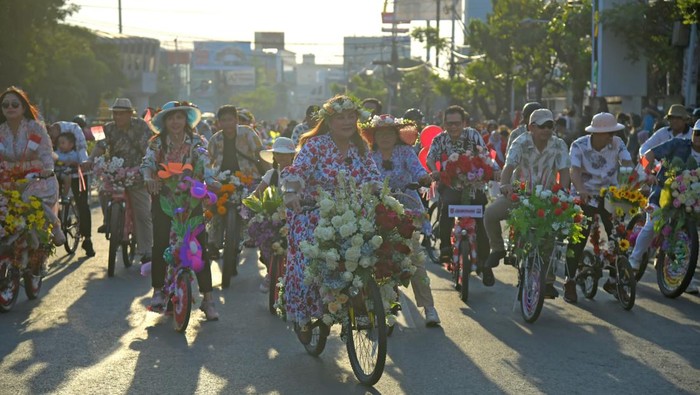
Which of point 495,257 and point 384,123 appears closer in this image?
point 384,123

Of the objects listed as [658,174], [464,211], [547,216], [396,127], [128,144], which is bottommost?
[464,211]

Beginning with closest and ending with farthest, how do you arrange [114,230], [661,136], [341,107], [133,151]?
[341,107], [661,136], [114,230], [133,151]

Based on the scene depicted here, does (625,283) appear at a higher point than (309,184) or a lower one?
lower

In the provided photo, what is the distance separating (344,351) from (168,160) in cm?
255

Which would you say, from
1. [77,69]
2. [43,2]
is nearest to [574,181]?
[43,2]

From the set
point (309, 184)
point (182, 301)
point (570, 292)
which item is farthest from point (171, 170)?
point (570, 292)

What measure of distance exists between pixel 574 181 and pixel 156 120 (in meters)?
3.96

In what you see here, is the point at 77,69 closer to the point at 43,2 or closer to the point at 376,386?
the point at 43,2

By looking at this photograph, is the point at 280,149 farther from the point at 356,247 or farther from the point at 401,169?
the point at 356,247

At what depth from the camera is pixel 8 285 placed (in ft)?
37.3

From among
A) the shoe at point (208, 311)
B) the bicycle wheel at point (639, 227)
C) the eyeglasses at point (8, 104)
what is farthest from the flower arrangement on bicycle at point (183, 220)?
the bicycle wheel at point (639, 227)

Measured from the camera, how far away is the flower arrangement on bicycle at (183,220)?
10227 mm

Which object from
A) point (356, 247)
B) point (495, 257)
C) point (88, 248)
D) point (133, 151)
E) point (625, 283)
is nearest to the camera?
point (356, 247)

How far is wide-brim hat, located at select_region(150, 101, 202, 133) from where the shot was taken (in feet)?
35.1
